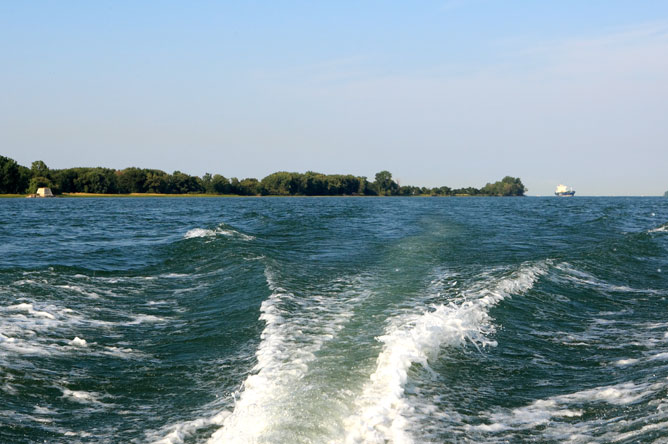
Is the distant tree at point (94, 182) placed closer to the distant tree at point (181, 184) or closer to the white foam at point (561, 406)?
the distant tree at point (181, 184)

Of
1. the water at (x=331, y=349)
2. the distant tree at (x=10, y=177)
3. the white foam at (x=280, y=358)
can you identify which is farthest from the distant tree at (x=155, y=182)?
the white foam at (x=280, y=358)

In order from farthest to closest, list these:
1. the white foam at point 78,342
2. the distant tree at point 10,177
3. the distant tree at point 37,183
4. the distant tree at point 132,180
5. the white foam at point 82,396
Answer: the distant tree at point 132,180 < the distant tree at point 37,183 < the distant tree at point 10,177 < the white foam at point 78,342 < the white foam at point 82,396

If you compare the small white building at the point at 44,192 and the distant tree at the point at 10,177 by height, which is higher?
the distant tree at the point at 10,177

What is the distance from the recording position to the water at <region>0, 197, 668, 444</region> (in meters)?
5.45

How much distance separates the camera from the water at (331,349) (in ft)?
17.9

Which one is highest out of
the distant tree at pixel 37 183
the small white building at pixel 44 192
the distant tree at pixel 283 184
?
the distant tree at pixel 283 184

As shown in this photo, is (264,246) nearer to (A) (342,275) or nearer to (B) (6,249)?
(A) (342,275)

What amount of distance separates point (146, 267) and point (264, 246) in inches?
190

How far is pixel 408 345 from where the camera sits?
25.8ft

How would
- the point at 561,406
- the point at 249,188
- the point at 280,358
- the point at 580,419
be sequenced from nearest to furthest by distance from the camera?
the point at 580,419 → the point at 561,406 → the point at 280,358 → the point at 249,188

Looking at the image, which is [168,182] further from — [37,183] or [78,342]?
[78,342]

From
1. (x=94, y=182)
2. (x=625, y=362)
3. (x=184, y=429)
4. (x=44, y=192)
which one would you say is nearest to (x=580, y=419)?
(x=625, y=362)

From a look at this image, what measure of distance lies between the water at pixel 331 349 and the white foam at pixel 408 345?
31 mm

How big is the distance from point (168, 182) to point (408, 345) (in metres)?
148
